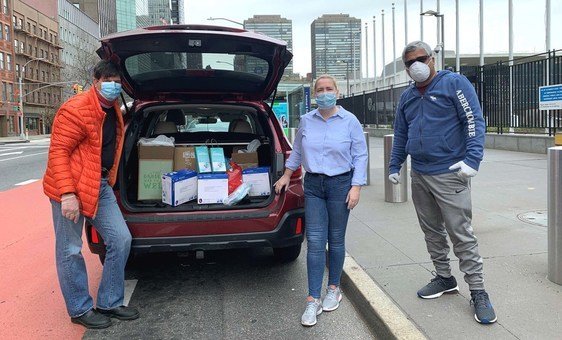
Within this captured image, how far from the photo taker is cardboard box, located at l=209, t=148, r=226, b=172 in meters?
4.46

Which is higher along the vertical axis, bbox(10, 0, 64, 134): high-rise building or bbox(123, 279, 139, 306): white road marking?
bbox(10, 0, 64, 134): high-rise building

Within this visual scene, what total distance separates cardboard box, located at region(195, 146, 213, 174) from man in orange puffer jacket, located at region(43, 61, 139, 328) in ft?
2.95

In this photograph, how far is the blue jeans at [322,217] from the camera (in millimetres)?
3537

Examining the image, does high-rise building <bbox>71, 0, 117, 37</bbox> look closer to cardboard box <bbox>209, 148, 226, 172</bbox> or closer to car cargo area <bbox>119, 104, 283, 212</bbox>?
car cargo area <bbox>119, 104, 283, 212</bbox>

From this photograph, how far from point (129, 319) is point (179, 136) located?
91.7 inches

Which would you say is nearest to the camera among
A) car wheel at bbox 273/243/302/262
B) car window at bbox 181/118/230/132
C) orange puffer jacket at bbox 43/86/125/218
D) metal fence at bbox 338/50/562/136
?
orange puffer jacket at bbox 43/86/125/218

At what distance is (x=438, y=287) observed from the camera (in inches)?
143

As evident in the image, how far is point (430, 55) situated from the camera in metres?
3.38

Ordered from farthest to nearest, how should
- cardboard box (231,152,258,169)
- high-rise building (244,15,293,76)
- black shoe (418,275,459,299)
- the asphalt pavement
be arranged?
high-rise building (244,15,293,76) → cardboard box (231,152,258,169) → black shoe (418,275,459,299) → the asphalt pavement

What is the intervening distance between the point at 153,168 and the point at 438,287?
2581mm

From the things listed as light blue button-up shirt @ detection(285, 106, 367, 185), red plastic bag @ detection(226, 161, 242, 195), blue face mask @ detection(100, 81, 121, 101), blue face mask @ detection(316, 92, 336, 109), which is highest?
blue face mask @ detection(100, 81, 121, 101)

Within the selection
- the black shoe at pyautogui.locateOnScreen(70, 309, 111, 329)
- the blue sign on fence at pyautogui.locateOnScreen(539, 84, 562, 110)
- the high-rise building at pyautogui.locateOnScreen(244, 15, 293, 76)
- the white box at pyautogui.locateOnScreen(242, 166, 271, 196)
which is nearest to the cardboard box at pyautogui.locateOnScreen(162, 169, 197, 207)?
the white box at pyautogui.locateOnScreen(242, 166, 271, 196)

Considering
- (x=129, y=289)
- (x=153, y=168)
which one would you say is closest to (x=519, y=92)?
(x=153, y=168)

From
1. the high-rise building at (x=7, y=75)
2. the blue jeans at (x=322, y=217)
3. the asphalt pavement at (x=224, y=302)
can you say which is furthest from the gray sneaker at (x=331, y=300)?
the high-rise building at (x=7, y=75)
